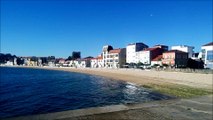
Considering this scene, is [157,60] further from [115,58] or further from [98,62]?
[98,62]

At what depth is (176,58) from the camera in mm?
91062

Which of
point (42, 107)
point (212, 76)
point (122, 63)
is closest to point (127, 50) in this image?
point (122, 63)

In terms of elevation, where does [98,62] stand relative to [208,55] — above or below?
below

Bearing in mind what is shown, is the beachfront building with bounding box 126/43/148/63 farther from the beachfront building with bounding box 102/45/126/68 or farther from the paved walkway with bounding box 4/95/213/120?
the paved walkway with bounding box 4/95/213/120

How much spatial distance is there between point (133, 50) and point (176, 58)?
35021 mm

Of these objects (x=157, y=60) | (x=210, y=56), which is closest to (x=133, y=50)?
(x=157, y=60)

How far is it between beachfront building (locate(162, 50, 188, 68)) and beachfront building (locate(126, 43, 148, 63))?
27103mm

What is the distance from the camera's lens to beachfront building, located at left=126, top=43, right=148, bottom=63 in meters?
122

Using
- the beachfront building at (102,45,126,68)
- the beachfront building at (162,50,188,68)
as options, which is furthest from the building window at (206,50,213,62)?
the beachfront building at (102,45,126,68)

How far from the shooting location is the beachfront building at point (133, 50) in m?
122

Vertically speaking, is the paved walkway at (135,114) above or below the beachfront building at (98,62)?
below

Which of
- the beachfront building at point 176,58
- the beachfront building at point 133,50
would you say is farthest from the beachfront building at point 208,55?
the beachfront building at point 133,50

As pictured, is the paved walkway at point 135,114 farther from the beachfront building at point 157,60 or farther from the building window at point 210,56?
the beachfront building at point 157,60

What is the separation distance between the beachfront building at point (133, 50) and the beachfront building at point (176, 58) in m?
27.1
